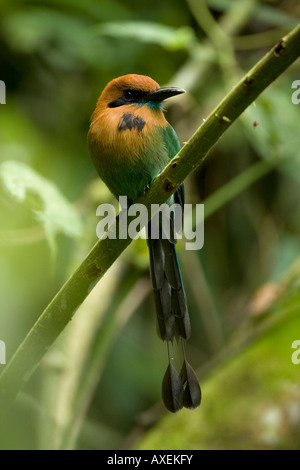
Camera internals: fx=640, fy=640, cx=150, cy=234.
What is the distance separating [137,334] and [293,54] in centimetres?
213

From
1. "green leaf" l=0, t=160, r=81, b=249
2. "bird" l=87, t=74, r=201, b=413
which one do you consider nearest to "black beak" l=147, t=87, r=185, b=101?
"bird" l=87, t=74, r=201, b=413

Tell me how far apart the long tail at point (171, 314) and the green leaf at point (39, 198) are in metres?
0.24

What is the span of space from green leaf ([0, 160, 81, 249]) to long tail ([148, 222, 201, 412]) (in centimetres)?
24

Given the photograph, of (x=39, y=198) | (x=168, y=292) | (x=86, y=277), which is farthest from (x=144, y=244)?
(x=86, y=277)

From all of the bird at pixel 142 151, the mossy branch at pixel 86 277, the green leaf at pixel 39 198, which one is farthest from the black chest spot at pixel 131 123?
the mossy branch at pixel 86 277

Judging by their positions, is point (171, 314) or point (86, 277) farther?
point (171, 314)

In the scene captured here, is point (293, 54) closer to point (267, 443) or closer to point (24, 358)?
point (24, 358)

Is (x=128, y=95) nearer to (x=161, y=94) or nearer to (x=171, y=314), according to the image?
(x=161, y=94)

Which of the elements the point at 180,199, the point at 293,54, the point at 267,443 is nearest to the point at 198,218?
the point at 180,199

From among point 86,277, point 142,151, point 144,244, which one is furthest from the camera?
point 144,244

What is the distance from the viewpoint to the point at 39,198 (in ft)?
5.19

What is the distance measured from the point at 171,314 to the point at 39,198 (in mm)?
432

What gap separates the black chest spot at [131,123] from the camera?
156 centimetres

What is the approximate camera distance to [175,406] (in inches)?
55.1
